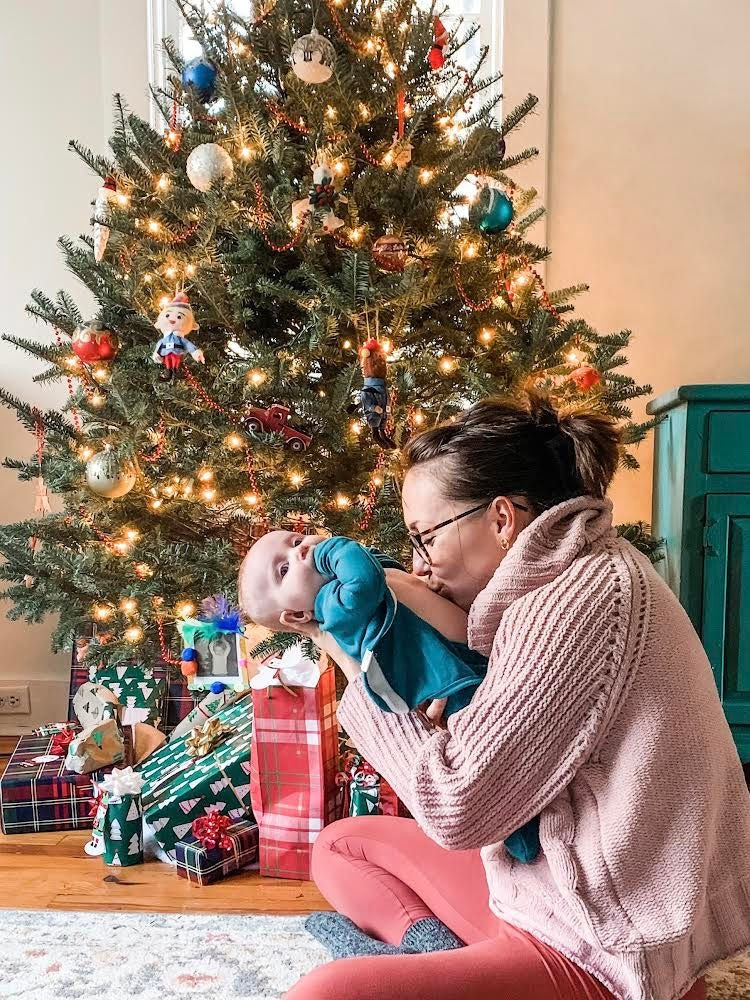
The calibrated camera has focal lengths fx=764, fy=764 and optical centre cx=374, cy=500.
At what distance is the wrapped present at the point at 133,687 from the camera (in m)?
2.06

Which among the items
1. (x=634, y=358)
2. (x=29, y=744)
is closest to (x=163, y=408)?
(x=29, y=744)

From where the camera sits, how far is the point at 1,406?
241 cm

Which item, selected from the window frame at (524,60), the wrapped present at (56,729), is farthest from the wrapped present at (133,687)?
the window frame at (524,60)

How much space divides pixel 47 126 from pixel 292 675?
191 centimetres

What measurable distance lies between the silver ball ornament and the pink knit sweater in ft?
2.98

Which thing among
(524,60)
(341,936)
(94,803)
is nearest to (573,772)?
(341,936)

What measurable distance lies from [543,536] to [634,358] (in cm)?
177

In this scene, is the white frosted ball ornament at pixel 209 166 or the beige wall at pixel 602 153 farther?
the beige wall at pixel 602 153

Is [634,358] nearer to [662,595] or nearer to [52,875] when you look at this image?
[662,595]

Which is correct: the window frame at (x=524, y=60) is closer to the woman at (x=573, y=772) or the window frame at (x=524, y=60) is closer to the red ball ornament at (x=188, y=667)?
the red ball ornament at (x=188, y=667)

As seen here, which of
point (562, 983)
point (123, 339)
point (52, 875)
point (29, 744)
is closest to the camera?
point (562, 983)

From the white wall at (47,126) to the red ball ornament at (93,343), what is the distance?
86 cm

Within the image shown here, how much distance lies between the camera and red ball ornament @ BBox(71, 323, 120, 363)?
1.57 metres

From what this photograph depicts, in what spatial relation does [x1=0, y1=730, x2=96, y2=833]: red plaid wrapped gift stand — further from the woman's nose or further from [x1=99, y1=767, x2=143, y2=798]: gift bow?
the woman's nose
